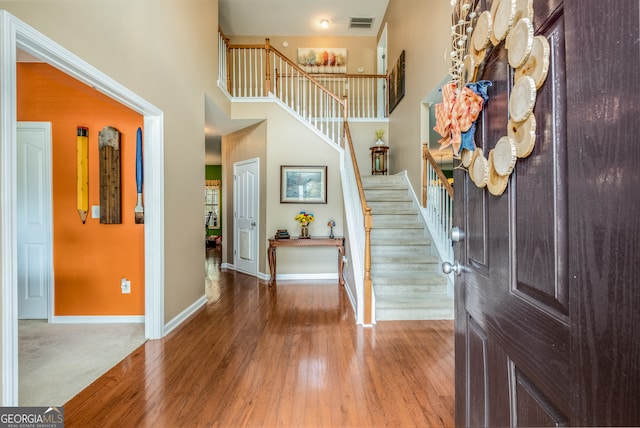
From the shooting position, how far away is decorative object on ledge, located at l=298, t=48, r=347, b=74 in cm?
680

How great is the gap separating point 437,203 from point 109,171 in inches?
152

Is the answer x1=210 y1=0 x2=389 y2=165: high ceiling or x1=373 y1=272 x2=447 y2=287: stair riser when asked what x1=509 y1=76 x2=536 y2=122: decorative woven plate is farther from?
x1=210 y1=0 x2=389 y2=165: high ceiling

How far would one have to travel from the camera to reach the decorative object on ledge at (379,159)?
554 cm

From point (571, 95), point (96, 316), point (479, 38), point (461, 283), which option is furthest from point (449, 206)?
point (96, 316)

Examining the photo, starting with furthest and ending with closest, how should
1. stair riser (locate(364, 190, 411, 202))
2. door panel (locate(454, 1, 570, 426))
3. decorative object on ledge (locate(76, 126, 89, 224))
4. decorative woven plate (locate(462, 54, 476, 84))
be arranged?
1. stair riser (locate(364, 190, 411, 202))
2. decorative object on ledge (locate(76, 126, 89, 224))
3. decorative woven plate (locate(462, 54, 476, 84))
4. door panel (locate(454, 1, 570, 426))

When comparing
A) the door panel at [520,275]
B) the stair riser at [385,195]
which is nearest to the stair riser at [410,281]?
the stair riser at [385,195]

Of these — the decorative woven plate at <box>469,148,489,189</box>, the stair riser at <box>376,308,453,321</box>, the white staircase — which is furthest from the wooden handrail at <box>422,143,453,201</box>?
the decorative woven plate at <box>469,148,489,189</box>

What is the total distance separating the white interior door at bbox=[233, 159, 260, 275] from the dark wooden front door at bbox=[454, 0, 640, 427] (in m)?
4.71

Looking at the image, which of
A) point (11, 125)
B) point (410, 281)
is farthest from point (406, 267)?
point (11, 125)

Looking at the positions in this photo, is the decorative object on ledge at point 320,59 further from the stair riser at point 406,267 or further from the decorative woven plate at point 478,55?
the decorative woven plate at point 478,55

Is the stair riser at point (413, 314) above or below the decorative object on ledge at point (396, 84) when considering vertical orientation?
below

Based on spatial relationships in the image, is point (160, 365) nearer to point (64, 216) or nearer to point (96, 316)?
point (96, 316)

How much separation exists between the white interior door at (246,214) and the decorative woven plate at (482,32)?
15.2 ft

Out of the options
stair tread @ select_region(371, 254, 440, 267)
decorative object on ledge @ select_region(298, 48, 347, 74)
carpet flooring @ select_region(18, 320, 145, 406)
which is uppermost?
decorative object on ledge @ select_region(298, 48, 347, 74)
